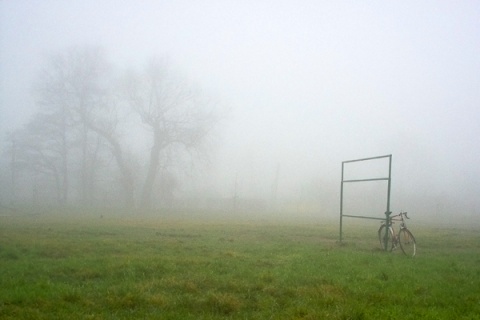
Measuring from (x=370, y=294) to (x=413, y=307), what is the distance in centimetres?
90

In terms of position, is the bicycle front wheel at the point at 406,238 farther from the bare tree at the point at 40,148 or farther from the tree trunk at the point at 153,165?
the bare tree at the point at 40,148

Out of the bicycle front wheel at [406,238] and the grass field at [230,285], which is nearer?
the grass field at [230,285]

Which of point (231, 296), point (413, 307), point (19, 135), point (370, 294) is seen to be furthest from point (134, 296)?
point (19, 135)

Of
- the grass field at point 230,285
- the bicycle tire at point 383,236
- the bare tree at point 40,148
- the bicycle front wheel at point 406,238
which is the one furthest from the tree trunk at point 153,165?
the bicycle front wheel at point 406,238

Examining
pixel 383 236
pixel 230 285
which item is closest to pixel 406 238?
pixel 383 236

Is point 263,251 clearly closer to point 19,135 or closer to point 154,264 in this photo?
point 154,264

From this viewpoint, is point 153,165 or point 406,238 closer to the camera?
point 406,238

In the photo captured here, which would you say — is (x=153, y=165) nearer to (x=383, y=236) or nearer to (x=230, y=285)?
(x=383, y=236)

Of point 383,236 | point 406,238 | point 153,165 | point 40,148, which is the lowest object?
point 383,236

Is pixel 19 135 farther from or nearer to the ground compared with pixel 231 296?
farther from the ground

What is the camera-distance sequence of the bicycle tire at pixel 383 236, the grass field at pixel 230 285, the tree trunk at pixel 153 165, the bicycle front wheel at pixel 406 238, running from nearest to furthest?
1. the grass field at pixel 230 285
2. the bicycle front wheel at pixel 406 238
3. the bicycle tire at pixel 383 236
4. the tree trunk at pixel 153 165

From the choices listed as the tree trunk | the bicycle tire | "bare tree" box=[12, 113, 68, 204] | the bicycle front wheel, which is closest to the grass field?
the bicycle front wheel

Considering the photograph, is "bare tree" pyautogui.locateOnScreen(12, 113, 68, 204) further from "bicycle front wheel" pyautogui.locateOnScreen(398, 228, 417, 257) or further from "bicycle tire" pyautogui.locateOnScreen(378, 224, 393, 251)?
"bicycle front wheel" pyautogui.locateOnScreen(398, 228, 417, 257)

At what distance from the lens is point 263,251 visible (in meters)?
13.9
